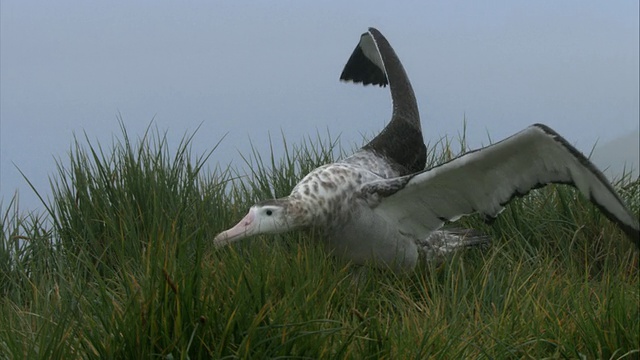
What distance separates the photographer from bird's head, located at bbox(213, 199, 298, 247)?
389 centimetres

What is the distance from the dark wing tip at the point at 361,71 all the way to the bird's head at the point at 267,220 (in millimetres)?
2784

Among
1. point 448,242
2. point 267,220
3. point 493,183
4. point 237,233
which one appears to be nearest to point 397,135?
point 448,242

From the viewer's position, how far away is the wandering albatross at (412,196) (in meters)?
3.94

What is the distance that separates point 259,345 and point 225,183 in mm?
2652

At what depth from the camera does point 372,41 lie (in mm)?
6352

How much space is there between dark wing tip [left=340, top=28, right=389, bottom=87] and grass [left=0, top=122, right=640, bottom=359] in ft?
3.65

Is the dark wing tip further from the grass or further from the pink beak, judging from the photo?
the pink beak

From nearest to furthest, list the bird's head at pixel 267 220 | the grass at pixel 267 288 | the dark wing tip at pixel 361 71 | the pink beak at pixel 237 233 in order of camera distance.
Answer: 1. the grass at pixel 267 288
2. the pink beak at pixel 237 233
3. the bird's head at pixel 267 220
4. the dark wing tip at pixel 361 71

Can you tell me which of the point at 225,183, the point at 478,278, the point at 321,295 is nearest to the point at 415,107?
the point at 225,183

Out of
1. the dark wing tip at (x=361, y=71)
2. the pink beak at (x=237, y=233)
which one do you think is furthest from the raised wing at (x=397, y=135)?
the pink beak at (x=237, y=233)

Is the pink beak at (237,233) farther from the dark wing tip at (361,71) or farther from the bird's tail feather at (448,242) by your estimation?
the dark wing tip at (361,71)

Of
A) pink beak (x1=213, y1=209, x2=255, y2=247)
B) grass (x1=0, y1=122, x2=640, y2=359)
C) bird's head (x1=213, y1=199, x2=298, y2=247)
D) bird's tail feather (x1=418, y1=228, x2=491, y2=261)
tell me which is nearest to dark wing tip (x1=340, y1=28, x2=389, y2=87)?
grass (x1=0, y1=122, x2=640, y2=359)

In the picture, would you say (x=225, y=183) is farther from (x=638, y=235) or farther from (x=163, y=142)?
(x=638, y=235)

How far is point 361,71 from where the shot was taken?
674cm
